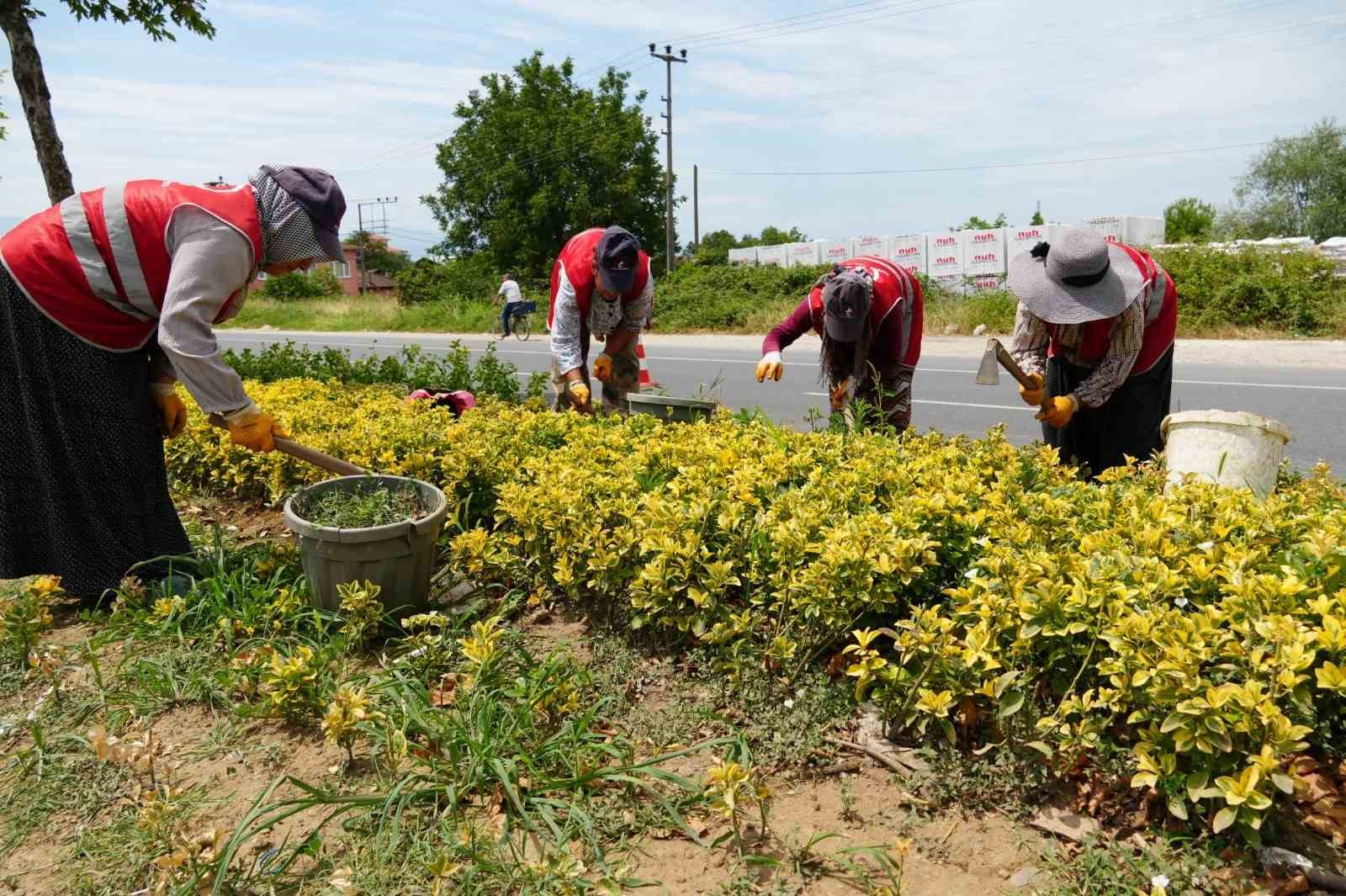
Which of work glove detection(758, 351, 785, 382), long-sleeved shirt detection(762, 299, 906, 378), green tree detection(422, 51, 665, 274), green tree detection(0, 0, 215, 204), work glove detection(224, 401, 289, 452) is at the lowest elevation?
work glove detection(224, 401, 289, 452)

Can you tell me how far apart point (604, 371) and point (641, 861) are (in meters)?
3.23

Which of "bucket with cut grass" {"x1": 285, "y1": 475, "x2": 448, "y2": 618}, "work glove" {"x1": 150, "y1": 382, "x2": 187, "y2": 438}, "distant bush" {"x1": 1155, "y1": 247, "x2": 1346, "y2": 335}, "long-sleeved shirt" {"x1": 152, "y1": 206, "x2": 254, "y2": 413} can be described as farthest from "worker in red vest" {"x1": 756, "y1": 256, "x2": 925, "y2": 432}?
"distant bush" {"x1": 1155, "y1": 247, "x2": 1346, "y2": 335}

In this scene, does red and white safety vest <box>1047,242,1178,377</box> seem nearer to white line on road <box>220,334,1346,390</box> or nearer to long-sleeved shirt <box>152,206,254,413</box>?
long-sleeved shirt <box>152,206,254,413</box>

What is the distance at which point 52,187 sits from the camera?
20.4 feet

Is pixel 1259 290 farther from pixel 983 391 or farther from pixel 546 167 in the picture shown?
pixel 546 167

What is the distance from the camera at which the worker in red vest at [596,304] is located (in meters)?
4.30

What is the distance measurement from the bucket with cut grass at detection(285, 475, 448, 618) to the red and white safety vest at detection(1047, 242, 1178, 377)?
7.85ft

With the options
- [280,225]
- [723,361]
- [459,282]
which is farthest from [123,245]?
[459,282]

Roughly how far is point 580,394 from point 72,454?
203cm

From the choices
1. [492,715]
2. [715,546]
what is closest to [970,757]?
[715,546]

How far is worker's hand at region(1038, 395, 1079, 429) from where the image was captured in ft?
11.4

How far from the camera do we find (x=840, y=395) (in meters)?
4.06

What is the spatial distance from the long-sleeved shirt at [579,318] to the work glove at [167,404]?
1.73 meters

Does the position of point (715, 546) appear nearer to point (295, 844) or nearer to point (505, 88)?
point (295, 844)
